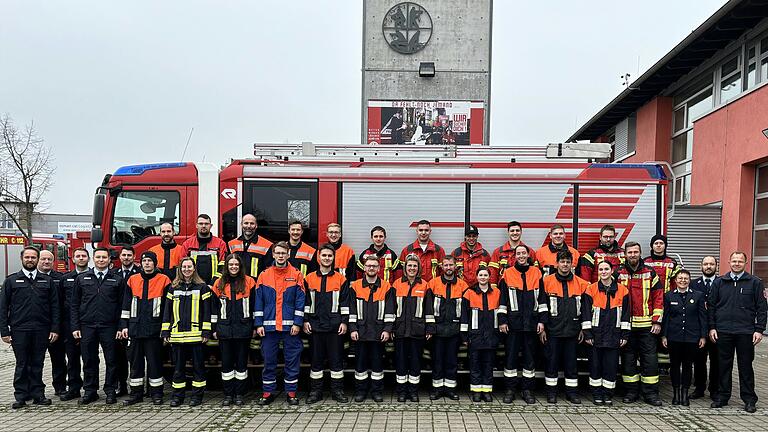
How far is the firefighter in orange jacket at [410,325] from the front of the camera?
595 cm

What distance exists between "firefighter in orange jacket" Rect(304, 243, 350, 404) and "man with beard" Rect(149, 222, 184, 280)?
166 cm

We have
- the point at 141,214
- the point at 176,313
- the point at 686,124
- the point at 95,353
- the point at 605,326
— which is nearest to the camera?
the point at 176,313

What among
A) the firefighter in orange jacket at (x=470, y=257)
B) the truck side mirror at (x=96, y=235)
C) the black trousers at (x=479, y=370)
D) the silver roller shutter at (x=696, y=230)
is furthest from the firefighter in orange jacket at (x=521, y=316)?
the silver roller shutter at (x=696, y=230)

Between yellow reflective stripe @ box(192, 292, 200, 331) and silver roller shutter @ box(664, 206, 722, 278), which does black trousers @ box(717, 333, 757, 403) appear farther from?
silver roller shutter @ box(664, 206, 722, 278)

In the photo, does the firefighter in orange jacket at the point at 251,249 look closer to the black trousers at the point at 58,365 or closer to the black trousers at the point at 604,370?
the black trousers at the point at 58,365

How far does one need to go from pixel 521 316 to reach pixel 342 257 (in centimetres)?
218

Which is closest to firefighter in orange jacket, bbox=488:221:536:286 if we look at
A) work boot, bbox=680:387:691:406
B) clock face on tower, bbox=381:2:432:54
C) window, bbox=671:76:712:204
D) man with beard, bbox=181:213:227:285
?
work boot, bbox=680:387:691:406

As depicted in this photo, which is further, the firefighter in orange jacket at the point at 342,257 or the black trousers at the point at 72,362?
the firefighter in orange jacket at the point at 342,257

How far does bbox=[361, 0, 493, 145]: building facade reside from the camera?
16.2m

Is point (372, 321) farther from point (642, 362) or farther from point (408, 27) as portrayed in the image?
point (408, 27)

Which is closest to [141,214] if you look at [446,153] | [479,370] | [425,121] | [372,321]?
[372,321]

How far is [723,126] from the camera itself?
40.4 feet

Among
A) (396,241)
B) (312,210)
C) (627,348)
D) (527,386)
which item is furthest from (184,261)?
(627,348)

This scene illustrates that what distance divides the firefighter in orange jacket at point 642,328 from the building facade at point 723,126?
19.4ft
